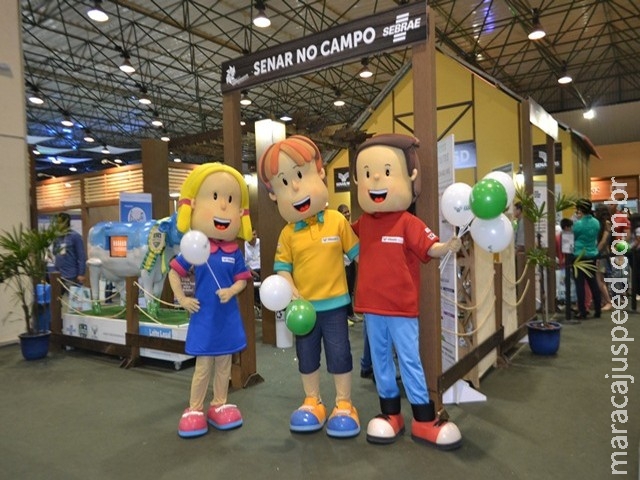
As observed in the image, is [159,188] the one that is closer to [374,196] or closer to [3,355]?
[3,355]

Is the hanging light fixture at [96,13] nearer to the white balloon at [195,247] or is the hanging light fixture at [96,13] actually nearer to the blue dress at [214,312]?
the blue dress at [214,312]

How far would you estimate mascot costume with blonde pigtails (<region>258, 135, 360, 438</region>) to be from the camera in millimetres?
2844

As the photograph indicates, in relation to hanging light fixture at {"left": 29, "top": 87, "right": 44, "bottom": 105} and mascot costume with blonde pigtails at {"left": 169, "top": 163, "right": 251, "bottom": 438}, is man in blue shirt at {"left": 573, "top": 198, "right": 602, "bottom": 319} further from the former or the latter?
hanging light fixture at {"left": 29, "top": 87, "right": 44, "bottom": 105}

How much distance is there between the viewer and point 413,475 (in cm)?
239

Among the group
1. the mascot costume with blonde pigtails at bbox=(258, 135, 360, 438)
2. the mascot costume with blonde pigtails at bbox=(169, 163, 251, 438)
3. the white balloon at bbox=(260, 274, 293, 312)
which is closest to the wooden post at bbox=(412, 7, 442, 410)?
the mascot costume with blonde pigtails at bbox=(258, 135, 360, 438)

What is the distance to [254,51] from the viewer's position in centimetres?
750

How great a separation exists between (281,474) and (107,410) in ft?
5.40

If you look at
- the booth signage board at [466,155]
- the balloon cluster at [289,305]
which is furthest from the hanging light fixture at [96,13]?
the balloon cluster at [289,305]

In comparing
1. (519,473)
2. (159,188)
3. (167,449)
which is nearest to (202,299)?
(167,449)

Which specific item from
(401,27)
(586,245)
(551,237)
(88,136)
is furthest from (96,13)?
(88,136)

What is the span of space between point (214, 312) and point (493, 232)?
1702 millimetres

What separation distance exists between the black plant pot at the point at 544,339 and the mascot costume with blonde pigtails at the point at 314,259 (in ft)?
8.11

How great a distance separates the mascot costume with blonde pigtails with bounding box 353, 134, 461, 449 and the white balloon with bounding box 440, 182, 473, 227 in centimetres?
15

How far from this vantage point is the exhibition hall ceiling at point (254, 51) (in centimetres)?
964
